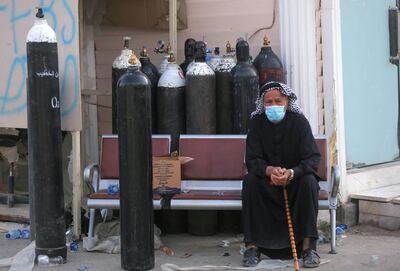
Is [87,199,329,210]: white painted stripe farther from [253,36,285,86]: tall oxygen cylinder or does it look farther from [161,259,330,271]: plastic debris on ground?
[253,36,285,86]: tall oxygen cylinder

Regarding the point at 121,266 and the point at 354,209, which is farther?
the point at 354,209

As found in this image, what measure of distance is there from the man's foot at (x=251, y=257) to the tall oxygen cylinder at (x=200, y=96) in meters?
1.31

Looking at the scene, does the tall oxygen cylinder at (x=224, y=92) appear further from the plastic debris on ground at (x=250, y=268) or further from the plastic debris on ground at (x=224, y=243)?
the plastic debris on ground at (x=250, y=268)

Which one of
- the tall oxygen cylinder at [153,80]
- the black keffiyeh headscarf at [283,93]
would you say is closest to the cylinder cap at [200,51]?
the tall oxygen cylinder at [153,80]

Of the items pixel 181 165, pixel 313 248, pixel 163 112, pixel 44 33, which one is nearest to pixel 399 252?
pixel 313 248

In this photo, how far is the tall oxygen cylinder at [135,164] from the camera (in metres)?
4.78

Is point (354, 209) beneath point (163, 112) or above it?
beneath

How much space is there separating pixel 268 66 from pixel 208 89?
0.58 meters

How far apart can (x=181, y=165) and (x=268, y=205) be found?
1.06 meters

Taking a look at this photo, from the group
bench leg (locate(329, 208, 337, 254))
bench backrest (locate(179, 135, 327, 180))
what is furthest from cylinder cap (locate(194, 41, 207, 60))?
bench leg (locate(329, 208, 337, 254))

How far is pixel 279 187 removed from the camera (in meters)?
5.10

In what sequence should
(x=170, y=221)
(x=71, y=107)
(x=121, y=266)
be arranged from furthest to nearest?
(x=170, y=221)
(x=71, y=107)
(x=121, y=266)

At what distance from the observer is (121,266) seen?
5043 mm

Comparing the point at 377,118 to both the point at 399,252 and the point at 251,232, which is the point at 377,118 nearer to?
the point at 399,252
